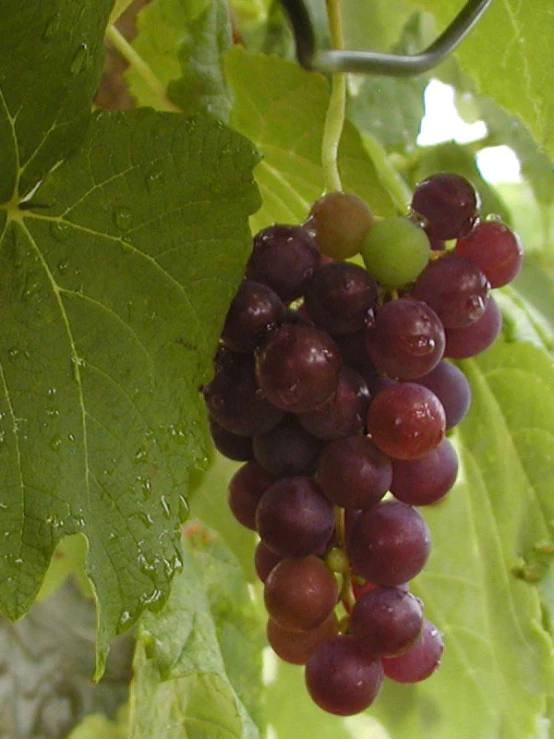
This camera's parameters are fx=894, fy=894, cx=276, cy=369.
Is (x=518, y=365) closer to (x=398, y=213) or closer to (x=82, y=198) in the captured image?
(x=398, y=213)

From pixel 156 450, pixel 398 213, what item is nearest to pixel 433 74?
pixel 398 213

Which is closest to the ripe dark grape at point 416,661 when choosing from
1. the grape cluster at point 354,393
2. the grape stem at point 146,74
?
the grape cluster at point 354,393

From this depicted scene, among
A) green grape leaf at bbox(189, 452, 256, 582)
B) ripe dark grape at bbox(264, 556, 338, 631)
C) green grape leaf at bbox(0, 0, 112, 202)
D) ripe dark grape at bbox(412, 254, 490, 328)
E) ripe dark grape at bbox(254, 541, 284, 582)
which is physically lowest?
green grape leaf at bbox(189, 452, 256, 582)

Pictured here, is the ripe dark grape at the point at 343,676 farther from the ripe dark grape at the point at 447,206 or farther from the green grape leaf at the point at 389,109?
the green grape leaf at the point at 389,109

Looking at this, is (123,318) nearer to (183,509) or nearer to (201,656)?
(183,509)

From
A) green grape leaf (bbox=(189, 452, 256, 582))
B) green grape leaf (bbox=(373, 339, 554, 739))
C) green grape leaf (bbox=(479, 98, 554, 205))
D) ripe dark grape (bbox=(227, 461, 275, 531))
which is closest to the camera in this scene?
ripe dark grape (bbox=(227, 461, 275, 531))

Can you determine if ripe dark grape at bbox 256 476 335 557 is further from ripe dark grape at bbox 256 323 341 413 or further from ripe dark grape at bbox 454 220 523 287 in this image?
ripe dark grape at bbox 454 220 523 287

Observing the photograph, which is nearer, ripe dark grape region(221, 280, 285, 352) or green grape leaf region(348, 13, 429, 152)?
ripe dark grape region(221, 280, 285, 352)

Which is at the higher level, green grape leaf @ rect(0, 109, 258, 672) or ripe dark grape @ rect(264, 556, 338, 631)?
green grape leaf @ rect(0, 109, 258, 672)

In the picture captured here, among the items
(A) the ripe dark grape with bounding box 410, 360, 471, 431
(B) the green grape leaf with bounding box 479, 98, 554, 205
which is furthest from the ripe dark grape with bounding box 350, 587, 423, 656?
(B) the green grape leaf with bounding box 479, 98, 554, 205
